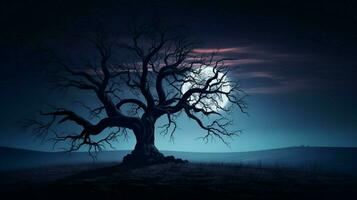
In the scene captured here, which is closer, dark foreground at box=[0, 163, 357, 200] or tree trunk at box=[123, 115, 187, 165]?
dark foreground at box=[0, 163, 357, 200]

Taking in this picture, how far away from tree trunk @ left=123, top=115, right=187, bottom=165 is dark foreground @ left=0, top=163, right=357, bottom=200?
314 centimetres

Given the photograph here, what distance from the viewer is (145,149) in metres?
31.2

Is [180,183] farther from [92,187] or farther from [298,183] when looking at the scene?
[298,183]

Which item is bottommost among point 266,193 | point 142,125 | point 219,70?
point 266,193

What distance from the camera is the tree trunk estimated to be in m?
30.9

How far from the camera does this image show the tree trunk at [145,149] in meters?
30.9

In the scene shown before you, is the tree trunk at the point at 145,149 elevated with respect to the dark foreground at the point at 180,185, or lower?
elevated

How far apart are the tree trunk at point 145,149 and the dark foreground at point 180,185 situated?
10.3ft

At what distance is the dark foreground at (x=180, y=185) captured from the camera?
18328 mm

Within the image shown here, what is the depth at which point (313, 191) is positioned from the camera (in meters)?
19.8

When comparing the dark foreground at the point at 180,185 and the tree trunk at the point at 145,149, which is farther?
the tree trunk at the point at 145,149

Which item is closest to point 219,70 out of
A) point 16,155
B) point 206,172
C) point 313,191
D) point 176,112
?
point 176,112

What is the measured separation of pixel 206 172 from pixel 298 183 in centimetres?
609

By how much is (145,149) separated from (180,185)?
35.9 feet
